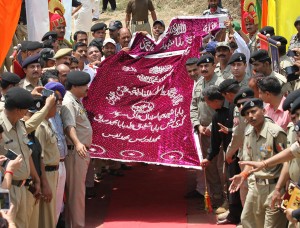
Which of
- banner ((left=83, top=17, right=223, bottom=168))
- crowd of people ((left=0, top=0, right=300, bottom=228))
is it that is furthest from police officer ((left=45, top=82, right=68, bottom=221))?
banner ((left=83, top=17, right=223, bottom=168))

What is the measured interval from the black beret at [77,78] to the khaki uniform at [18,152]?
181 cm

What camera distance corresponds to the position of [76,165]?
9.62m

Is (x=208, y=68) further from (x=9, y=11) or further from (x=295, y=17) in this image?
(x=9, y=11)

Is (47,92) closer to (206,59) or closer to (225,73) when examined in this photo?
(206,59)

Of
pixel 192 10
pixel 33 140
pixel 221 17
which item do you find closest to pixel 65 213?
pixel 33 140

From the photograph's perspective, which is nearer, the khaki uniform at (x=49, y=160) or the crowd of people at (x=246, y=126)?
the crowd of people at (x=246, y=126)

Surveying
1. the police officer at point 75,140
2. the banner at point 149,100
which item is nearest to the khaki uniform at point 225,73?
the banner at point 149,100

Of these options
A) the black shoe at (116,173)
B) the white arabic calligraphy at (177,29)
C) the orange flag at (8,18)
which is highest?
the orange flag at (8,18)

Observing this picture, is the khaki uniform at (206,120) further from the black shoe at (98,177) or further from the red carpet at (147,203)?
the black shoe at (98,177)

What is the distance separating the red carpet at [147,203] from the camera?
1000cm

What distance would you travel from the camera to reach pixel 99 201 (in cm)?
1094

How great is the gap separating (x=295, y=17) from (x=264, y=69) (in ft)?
5.55

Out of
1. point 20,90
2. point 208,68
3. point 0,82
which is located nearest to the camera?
point 20,90

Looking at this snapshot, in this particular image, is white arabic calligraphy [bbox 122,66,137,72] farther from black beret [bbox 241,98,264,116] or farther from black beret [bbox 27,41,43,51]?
black beret [bbox 241,98,264,116]
